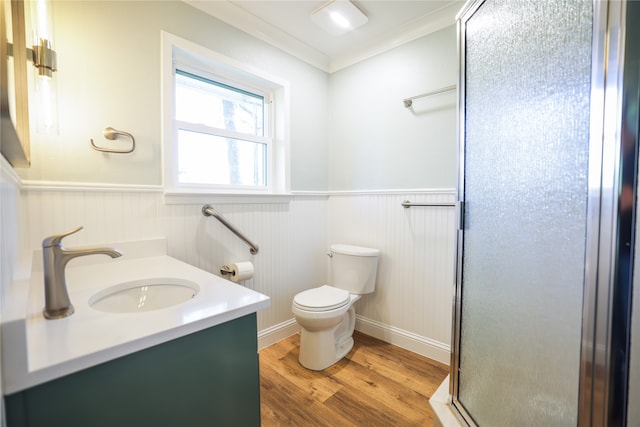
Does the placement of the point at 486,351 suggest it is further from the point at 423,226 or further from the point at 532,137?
the point at 423,226

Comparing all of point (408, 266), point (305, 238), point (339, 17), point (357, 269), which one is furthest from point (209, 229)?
point (339, 17)

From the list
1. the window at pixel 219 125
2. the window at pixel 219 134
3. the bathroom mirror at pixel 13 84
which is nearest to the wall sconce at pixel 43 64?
the bathroom mirror at pixel 13 84

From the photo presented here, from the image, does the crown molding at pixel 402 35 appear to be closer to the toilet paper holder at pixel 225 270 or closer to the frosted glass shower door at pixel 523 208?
the frosted glass shower door at pixel 523 208

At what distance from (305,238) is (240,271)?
0.69 meters

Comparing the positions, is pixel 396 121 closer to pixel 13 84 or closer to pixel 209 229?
pixel 209 229

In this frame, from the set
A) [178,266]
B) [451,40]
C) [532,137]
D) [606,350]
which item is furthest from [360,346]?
[451,40]

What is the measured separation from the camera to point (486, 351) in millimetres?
1015

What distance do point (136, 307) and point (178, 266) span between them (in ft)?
0.80

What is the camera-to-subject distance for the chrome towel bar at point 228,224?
1.58 meters

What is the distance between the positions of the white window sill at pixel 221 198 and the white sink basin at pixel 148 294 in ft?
1.87

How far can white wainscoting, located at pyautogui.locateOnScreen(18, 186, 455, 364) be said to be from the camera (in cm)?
127

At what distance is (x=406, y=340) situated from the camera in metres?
1.94

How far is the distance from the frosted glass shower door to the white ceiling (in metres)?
0.68

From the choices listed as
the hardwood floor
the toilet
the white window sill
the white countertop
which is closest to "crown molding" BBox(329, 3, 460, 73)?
the white window sill
